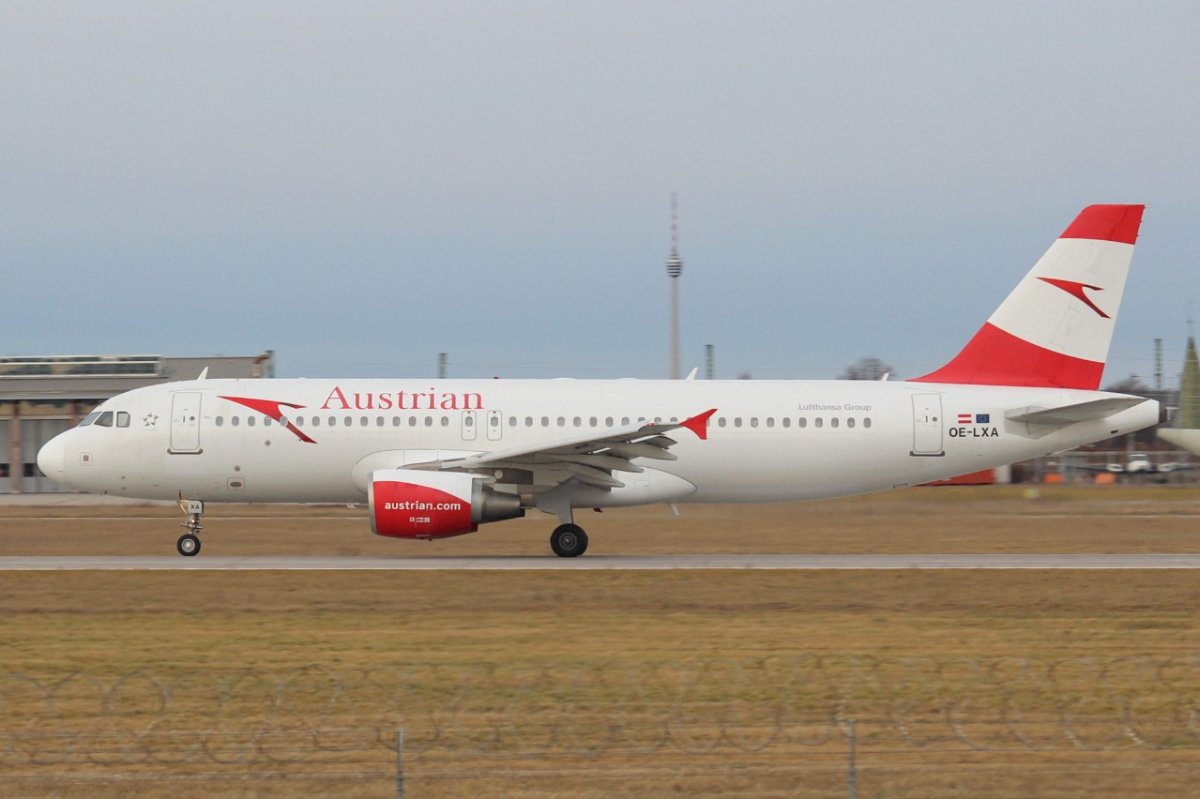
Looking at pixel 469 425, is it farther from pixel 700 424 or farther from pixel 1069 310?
pixel 1069 310

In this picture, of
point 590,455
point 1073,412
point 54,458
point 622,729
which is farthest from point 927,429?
point 622,729

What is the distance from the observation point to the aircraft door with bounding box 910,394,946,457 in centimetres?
2897

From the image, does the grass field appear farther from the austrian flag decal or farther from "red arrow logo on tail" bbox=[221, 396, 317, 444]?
the austrian flag decal

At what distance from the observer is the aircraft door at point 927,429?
28969mm

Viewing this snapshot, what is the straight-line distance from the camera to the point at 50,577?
23422mm

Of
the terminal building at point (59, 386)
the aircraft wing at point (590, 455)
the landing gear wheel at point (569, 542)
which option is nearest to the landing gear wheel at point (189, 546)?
the aircraft wing at point (590, 455)

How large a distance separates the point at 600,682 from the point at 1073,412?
679 inches

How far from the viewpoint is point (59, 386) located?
62.1 m

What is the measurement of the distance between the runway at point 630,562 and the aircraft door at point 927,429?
7.31ft

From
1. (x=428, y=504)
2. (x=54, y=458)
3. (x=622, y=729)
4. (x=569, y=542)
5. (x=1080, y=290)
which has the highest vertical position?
(x=1080, y=290)

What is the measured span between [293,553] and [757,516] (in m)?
12.5

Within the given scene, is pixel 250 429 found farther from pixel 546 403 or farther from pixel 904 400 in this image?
pixel 904 400

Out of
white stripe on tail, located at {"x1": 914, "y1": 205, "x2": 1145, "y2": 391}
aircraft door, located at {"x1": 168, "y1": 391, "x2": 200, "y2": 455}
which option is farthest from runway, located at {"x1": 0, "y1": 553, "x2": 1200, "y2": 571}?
white stripe on tail, located at {"x1": 914, "y1": 205, "x2": 1145, "y2": 391}

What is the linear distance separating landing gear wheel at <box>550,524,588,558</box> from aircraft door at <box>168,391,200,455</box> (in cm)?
735
